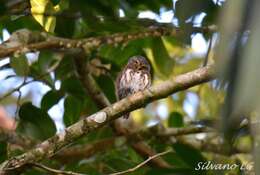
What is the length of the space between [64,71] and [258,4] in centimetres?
366

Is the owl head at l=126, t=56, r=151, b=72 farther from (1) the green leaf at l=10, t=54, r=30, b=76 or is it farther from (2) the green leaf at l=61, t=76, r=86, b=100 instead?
(1) the green leaf at l=10, t=54, r=30, b=76

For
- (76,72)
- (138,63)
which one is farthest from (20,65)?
(138,63)

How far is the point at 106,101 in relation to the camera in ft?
12.8

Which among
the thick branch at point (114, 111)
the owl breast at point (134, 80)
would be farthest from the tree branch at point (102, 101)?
the thick branch at point (114, 111)

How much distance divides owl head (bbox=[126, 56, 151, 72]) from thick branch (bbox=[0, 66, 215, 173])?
1.66m

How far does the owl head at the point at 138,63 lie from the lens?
4.15 metres

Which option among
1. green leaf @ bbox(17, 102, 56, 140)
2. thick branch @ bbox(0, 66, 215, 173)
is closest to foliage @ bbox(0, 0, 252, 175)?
green leaf @ bbox(17, 102, 56, 140)

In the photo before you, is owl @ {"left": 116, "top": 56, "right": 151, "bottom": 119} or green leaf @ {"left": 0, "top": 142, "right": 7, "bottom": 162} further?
owl @ {"left": 116, "top": 56, "right": 151, "bottom": 119}

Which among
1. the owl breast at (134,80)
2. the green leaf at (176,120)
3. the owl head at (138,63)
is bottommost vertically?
the green leaf at (176,120)

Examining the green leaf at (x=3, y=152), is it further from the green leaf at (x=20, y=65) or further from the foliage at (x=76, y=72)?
the green leaf at (x=20, y=65)

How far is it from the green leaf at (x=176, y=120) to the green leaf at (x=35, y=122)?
123cm

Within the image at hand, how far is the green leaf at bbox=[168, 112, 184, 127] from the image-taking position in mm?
4520

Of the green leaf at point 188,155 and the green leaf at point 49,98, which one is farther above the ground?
the green leaf at point 188,155

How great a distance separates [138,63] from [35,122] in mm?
997
